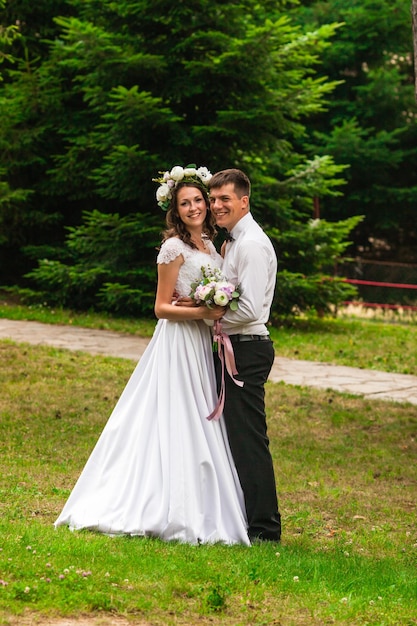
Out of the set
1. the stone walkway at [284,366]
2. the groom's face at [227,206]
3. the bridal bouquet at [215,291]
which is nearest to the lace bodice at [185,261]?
the bridal bouquet at [215,291]

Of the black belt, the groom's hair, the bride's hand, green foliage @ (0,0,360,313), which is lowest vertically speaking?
the black belt

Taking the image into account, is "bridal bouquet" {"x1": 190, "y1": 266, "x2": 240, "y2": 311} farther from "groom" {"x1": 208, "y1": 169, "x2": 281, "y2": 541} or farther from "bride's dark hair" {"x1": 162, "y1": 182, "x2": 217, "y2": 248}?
"bride's dark hair" {"x1": 162, "y1": 182, "x2": 217, "y2": 248}

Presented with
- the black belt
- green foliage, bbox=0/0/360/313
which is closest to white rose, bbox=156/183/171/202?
the black belt

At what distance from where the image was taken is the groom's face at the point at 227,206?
5680 mm

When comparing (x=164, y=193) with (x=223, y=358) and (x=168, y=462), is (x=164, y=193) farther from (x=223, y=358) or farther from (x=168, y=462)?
(x=168, y=462)

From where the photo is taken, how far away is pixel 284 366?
40.7ft

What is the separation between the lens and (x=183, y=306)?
5758mm

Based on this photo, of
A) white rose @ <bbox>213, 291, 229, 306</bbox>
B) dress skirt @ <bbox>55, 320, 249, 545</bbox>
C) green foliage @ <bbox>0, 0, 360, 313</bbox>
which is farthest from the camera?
green foliage @ <bbox>0, 0, 360, 313</bbox>

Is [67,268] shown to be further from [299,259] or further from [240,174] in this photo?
[240,174]

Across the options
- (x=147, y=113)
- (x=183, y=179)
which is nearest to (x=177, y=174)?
(x=183, y=179)

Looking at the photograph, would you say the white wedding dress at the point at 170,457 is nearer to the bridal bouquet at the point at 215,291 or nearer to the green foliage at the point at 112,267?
the bridal bouquet at the point at 215,291

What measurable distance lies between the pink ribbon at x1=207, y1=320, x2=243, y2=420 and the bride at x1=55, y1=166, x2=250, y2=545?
0.07 meters

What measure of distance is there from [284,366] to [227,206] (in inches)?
271

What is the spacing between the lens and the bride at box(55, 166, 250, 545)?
18.3 feet
